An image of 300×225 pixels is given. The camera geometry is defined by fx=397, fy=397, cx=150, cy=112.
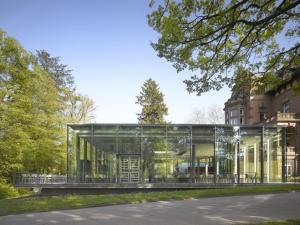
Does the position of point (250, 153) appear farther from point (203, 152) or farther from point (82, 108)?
point (82, 108)

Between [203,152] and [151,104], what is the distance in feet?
125

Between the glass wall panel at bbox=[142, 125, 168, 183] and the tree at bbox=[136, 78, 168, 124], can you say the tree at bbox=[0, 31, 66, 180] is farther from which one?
the tree at bbox=[136, 78, 168, 124]

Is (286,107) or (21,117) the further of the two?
(286,107)

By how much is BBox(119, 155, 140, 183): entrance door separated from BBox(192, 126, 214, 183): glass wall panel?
5010mm

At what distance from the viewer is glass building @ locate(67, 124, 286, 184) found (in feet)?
111

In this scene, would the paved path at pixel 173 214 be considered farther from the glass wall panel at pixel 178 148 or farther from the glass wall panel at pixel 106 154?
the glass wall panel at pixel 106 154

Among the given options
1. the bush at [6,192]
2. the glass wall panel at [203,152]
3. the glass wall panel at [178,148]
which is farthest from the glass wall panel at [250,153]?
the bush at [6,192]

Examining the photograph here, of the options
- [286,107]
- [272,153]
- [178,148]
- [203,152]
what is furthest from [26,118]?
[286,107]

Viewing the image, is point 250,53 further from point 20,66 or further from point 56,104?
point 56,104

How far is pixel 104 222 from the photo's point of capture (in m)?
11.3

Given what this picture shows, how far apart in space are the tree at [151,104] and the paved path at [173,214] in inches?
2250

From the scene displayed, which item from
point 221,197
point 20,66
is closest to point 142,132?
point 20,66

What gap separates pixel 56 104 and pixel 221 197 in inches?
901

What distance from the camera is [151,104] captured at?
73.9 meters
